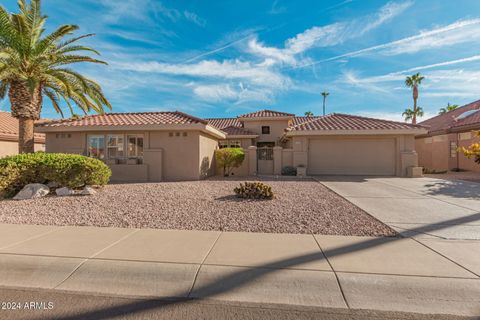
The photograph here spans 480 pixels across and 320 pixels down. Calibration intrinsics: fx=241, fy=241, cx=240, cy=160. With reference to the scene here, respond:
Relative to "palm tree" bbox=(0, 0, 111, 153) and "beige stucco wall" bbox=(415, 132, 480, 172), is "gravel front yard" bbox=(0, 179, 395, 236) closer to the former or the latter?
"palm tree" bbox=(0, 0, 111, 153)

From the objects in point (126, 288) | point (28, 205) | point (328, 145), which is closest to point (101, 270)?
point (126, 288)

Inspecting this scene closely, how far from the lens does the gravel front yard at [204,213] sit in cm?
554

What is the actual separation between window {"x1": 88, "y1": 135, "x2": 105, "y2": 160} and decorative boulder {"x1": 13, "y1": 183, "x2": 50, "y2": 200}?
19.8 feet

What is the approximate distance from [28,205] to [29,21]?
891cm

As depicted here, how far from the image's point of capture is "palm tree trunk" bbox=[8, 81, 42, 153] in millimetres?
11156

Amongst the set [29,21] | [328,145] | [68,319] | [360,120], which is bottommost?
[68,319]

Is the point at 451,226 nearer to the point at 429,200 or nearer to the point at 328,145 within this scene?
the point at 429,200

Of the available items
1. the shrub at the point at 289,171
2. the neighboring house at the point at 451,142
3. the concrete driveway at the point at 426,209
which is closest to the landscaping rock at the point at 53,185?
the concrete driveway at the point at 426,209

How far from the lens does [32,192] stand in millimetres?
8492

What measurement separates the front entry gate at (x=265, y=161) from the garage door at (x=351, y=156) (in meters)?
2.76

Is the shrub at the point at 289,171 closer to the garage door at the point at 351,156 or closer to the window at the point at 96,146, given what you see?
the garage door at the point at 351,156

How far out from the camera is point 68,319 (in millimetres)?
2604

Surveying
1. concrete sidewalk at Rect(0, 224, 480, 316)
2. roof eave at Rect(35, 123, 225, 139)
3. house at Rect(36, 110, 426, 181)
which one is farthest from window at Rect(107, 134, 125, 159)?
concrete sidewalk at Rect(0, 224, 480, 316)

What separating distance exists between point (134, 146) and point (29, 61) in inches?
236
